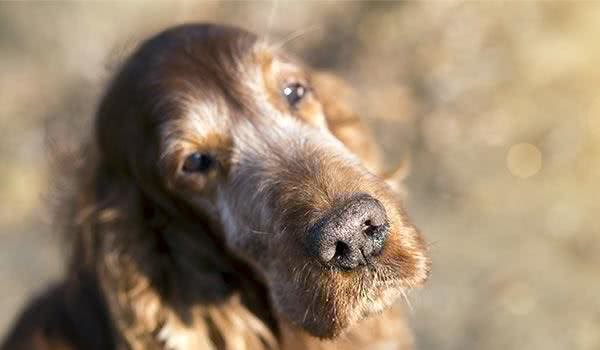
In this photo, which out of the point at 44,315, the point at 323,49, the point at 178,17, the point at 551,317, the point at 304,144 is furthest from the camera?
the point at 178,17

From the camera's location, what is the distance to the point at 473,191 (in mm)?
7164

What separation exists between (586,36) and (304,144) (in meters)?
4.60

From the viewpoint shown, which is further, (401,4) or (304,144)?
(401,4)

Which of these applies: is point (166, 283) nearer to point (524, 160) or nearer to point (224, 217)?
point (224, 217)

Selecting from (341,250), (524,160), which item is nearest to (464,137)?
(524,160)

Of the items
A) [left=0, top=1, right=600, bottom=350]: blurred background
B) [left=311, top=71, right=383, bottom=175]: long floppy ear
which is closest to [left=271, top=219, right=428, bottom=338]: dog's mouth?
[left=311, top=71, right=383, bottom=175]: long floppy ear

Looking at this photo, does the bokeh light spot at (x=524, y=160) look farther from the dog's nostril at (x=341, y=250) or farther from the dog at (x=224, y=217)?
the dog's nostril at (x=341, y=250)

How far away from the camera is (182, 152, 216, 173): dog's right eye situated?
152 inches

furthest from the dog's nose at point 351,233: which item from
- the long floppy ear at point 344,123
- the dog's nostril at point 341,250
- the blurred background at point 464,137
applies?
the blurred background at point 464,137

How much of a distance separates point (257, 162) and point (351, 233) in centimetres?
81

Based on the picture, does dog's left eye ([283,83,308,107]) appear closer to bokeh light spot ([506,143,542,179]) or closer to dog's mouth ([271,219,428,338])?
dog's mouth ([271,219,428,338])

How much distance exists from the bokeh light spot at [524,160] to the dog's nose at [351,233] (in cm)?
414

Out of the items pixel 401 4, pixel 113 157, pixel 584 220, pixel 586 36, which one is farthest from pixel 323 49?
pixel 113 157

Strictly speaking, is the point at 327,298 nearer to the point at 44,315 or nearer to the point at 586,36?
the point at 44,315
